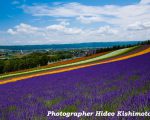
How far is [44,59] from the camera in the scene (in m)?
78.0

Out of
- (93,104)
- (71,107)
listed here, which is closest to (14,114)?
(71,107)

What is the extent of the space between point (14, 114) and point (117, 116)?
190cm

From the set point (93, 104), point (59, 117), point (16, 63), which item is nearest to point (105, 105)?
point (93, 104)

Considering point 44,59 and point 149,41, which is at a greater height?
point 149,41

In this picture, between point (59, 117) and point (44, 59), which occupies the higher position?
point (59, 117)

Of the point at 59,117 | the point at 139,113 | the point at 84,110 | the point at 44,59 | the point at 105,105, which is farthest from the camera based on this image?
the point at 44,59

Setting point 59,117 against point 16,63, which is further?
point 16,63

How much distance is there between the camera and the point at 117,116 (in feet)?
11.8

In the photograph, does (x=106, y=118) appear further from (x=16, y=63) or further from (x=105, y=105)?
(x=16, y=63)

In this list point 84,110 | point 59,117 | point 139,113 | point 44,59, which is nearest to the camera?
point 139,113

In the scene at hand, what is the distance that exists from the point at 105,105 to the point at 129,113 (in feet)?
3.52

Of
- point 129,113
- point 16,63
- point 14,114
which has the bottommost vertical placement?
point 16,63

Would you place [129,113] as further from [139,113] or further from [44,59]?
[44,59]

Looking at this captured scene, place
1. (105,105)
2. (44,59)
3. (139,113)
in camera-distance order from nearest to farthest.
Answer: (139,113), (105,105), (44,59)
